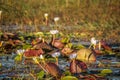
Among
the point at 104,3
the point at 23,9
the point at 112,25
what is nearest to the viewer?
the point at 112,25

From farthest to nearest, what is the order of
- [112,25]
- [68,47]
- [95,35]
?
[112,25] < [95,35] < [68,47]

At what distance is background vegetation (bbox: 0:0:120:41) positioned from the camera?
9094 mm

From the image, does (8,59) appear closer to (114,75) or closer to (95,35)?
(114,75)

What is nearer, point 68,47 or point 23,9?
point 68,47

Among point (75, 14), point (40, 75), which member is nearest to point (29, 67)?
point (40, 75)

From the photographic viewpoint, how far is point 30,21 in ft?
33.0

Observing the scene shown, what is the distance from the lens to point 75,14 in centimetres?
1182

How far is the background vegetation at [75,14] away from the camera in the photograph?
29.8 ft

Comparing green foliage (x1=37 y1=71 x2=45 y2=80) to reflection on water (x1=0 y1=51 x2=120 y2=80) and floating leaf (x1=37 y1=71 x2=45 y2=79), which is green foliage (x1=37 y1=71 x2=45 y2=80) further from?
reflection on water (x1=0 y1=51 x2=120 y2=80)

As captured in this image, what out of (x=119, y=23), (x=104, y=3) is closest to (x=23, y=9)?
(x=119, y=23)

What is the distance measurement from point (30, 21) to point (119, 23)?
2045 millimetres

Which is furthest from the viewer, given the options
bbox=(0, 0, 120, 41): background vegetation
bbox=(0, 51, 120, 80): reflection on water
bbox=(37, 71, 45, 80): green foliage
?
bbox=(0, 0, 120, 41): background vegetation

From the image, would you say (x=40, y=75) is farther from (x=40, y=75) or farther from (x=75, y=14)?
(x=75, y=14)

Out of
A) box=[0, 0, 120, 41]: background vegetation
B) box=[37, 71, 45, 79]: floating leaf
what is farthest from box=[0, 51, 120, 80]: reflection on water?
box=[0, 0, 120, 41]: background vegetation
